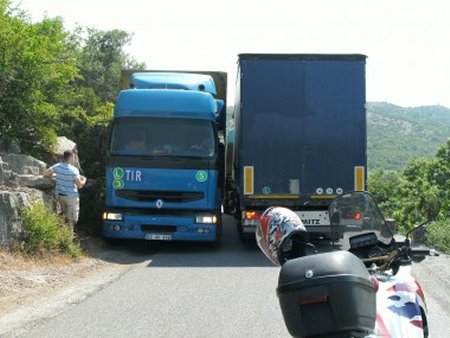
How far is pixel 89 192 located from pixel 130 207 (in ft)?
8.27

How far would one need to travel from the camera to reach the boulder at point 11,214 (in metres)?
10.8

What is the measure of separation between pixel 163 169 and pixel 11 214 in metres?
3.32

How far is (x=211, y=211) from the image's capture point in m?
13.7

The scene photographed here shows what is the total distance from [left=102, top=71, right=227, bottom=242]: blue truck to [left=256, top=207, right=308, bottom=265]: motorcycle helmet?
31.2ft

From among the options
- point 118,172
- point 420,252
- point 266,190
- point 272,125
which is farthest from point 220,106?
point 420,252

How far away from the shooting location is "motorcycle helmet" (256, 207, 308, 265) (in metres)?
3.82

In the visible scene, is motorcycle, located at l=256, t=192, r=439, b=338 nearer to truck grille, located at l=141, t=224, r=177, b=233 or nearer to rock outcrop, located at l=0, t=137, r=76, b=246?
rock outcrop, located at l=0, t=137, r=76, b=246

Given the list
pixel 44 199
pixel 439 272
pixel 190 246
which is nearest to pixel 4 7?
pixel 44 199

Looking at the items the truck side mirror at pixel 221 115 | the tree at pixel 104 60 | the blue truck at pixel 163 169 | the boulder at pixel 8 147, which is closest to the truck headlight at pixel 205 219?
the blue truck at pixel 163 169

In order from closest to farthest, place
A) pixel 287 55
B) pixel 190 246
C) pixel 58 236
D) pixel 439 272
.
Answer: pixel 439 272
pixel 58 236
pixel 287 55
pixel 190 246

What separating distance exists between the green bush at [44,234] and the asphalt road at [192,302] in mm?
1201

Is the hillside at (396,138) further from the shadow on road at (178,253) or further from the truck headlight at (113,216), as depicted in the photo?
the truck headlight at (113,216)

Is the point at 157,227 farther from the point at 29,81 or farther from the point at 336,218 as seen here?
the point at 336,218

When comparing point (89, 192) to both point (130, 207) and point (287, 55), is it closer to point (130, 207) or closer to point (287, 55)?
point (130, 207)
